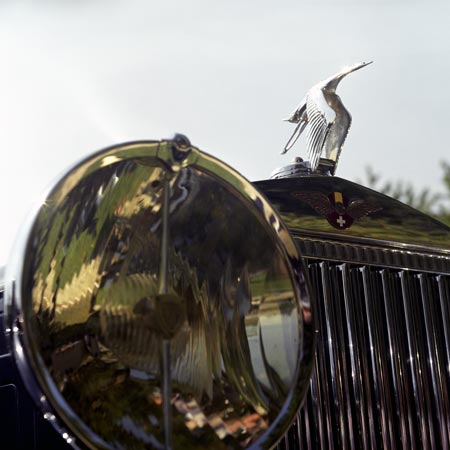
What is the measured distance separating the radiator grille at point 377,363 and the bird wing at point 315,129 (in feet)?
1.51

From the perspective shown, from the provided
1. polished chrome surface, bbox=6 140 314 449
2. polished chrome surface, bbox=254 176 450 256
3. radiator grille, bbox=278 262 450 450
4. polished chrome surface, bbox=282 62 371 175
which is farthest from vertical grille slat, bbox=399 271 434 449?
polished chrome surface, bbox=6 140 314 449

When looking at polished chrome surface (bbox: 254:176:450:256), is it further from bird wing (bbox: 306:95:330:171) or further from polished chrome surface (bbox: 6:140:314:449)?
polished chrome surface (bbox: 6:140:314:449)

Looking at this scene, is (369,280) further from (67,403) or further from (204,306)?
(67,403)

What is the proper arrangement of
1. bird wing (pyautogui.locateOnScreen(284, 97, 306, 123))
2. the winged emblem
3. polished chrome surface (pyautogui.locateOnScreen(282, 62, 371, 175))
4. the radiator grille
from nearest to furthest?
the radiator grille, the winged emblem, polished chrome surface (pyautogui.locateOnScreen(282, 62, 371, 175)), bird wing (pyautogui.locateOnScreen(284, 97, 306, 123))

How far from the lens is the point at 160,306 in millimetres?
1776

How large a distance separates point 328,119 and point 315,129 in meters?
0.05

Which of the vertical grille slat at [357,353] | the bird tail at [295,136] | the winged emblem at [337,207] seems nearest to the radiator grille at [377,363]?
the vertical grille slat at [357,353]

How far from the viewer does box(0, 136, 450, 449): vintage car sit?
167 cm

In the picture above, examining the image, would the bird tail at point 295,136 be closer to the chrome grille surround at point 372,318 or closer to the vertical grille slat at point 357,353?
the chrome grille surround at point 372,318

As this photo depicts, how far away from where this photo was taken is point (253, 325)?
6.50 ft

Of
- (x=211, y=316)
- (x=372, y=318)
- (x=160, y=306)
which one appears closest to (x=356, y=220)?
(x=372, y=318)

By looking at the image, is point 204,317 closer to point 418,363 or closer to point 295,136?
point 418,363

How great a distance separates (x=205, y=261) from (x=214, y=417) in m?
0.31

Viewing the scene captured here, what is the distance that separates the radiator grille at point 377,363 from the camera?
2.27 meters
